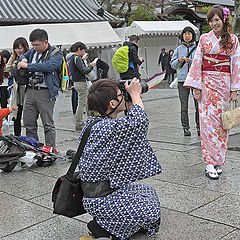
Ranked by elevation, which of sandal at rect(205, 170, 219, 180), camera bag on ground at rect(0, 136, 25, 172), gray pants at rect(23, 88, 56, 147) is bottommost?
sandal at rect(205, 170, 219, 180)

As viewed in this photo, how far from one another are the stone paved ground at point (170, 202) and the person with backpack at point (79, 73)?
2.06 meters

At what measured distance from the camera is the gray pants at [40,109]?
495 centimetres

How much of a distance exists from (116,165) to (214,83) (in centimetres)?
202

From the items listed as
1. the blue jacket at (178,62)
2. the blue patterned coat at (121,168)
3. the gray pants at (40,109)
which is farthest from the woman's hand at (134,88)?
the blue jacket at (178,62)

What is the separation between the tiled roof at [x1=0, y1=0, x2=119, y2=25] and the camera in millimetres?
13562

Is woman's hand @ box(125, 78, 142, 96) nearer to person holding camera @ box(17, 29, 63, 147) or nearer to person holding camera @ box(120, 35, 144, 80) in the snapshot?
person holding camera @ box(17, 29, 63, 147)

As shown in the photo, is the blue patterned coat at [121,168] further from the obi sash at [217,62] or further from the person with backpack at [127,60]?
the person with backpack at [127,60]

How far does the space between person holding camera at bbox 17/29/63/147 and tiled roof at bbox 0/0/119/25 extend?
895cm

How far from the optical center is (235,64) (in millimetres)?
4176

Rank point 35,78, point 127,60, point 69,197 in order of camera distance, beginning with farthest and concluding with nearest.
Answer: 1. point 127,60
2. point 35,78
3. point 69,197

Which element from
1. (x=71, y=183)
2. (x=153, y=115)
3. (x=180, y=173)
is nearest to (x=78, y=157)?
(x=71, y=183)

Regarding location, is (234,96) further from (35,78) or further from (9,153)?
(9,153)

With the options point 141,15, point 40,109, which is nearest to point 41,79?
point 40,109

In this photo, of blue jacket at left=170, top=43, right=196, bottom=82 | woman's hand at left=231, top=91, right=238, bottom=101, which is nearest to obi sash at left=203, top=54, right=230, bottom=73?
woman's hand at left=231, top=91, right=238, bottom=101
